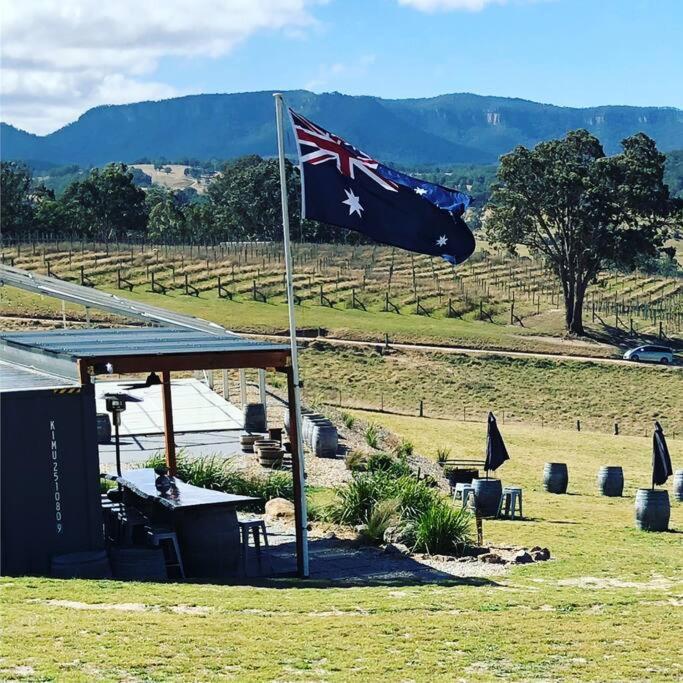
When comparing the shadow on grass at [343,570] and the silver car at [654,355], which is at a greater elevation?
the silver car at [654,355]

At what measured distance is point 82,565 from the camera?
45.3 ft

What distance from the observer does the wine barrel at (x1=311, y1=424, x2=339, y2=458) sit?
26.2 metres

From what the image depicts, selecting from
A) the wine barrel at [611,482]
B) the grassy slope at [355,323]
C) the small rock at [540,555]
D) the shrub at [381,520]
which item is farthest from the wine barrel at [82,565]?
the grassy slope at [355,323]

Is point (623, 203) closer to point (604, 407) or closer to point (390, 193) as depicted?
point (604, 407)

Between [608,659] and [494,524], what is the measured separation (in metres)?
9.87

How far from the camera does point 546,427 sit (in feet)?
151

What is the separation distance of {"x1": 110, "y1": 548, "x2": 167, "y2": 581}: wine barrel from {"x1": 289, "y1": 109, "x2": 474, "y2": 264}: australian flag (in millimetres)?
4309

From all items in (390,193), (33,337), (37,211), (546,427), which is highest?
(37,211)

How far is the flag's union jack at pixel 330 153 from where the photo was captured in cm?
1494

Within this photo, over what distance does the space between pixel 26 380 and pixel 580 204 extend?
186ft

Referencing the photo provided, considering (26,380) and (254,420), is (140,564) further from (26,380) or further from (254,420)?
(254,420)

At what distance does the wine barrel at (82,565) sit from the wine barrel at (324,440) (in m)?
12.3

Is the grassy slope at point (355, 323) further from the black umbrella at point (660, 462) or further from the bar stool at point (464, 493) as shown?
the bar stool at point (464, 493)

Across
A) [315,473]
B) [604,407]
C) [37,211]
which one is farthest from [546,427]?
[37,211]
